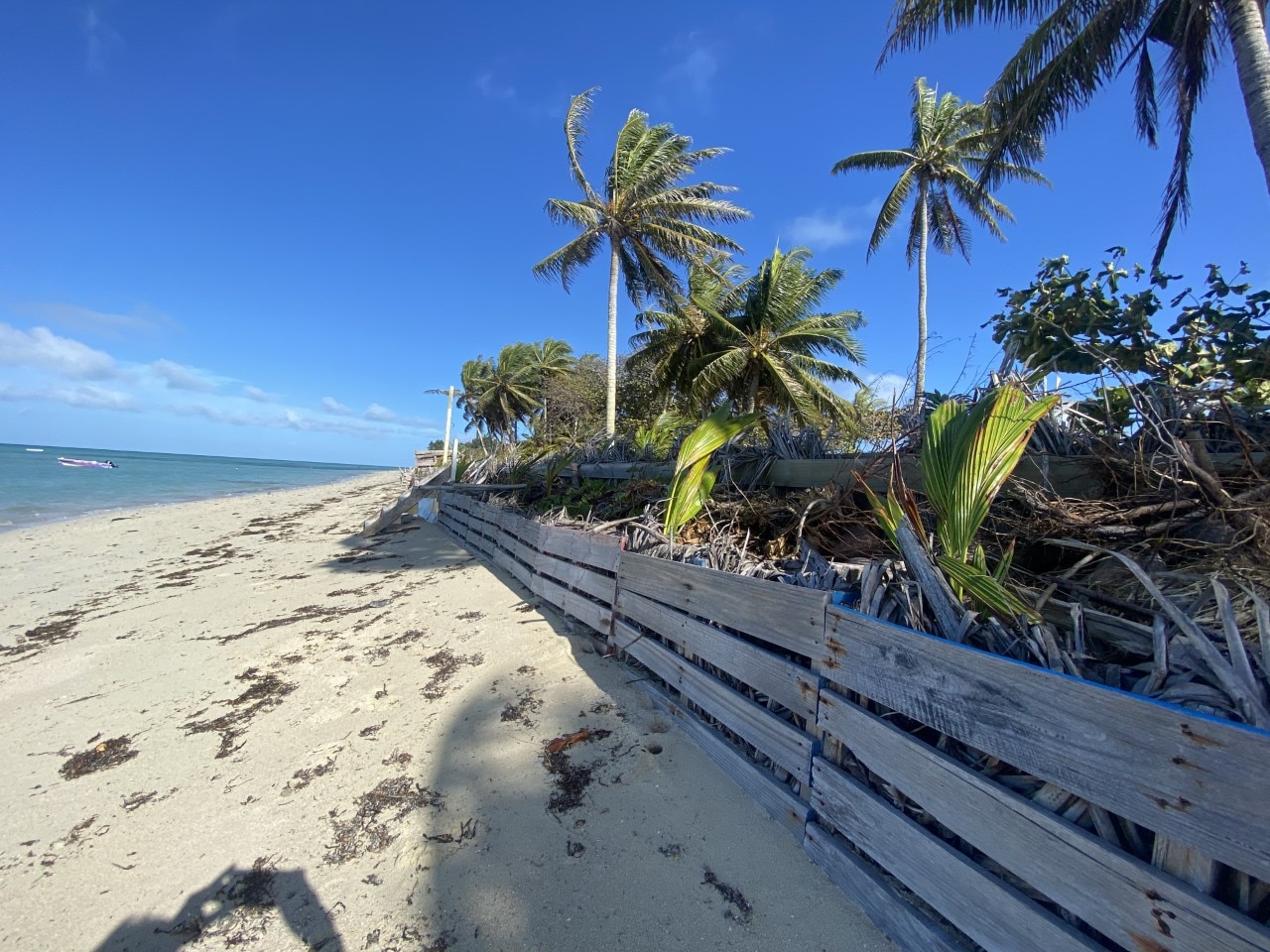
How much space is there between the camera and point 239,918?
6.63 feet

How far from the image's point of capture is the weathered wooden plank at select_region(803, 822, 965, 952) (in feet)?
5.14

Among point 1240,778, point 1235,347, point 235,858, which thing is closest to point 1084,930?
point 1240,778

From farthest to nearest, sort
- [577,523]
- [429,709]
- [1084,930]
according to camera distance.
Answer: [577,523], [429,709], [1084,930]

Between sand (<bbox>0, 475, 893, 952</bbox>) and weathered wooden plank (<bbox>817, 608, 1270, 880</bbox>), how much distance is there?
3.00ft

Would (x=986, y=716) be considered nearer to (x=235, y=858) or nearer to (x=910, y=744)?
(x=910, y=744)

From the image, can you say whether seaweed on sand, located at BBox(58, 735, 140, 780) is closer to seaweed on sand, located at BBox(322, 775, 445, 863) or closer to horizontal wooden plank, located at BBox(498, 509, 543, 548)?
seaweed on sand, located at BBox(322, 775, 445, 863)

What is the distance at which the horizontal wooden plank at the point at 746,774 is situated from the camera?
2.15 metres

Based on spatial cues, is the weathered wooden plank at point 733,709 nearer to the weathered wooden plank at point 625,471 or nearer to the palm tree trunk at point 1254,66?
the weathered wooden plank at point 625,471

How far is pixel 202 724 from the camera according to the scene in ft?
11.4

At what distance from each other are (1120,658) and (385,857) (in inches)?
111

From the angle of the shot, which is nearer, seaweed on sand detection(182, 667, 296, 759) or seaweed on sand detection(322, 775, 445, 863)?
seaweed on sand detection(322, 775, 445, 863)

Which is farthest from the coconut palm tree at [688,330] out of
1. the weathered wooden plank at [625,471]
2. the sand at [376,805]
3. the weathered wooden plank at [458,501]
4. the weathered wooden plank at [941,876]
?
the weathered wooden plank at [941,876]

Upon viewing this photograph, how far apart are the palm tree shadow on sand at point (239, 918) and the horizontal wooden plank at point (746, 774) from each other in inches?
65.3

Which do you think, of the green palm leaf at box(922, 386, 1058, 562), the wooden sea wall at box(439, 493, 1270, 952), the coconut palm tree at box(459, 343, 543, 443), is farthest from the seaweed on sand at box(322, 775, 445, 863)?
the coconut palm tree at box(459, 343, 543, 443)
